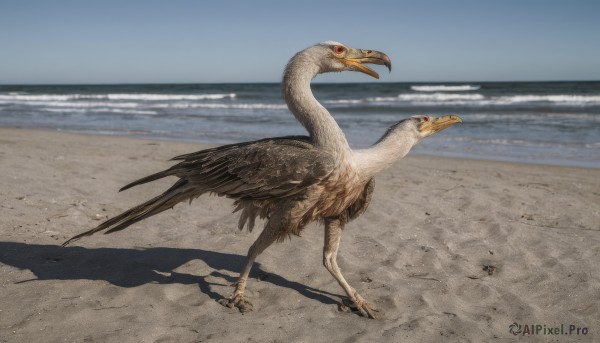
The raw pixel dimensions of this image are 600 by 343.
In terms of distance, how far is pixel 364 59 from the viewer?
165 inches

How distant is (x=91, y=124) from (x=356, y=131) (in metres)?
9.38

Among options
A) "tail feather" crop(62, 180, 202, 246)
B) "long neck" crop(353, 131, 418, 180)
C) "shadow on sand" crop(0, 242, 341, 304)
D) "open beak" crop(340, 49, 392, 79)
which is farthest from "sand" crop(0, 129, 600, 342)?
"open beak" crop(340, 49, 392, 79)

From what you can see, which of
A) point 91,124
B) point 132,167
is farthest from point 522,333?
point 91,124

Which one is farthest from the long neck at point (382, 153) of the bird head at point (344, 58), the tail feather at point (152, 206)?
the tail feather at point (152, 206)

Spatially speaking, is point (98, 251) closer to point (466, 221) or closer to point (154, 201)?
point (154, 201)

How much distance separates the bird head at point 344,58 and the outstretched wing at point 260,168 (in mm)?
597

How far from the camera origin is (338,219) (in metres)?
4.11

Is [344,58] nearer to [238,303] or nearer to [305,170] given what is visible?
[305,170]

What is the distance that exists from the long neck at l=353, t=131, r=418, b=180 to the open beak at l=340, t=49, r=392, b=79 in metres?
0.50

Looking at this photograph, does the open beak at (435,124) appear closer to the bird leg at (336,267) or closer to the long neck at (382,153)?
the long neck at (382,153)

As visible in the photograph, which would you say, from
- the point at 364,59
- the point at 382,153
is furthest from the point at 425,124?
the point at 364,59

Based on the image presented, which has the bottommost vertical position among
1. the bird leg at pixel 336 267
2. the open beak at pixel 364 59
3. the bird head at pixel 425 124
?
the bird leg at pixel 336 267

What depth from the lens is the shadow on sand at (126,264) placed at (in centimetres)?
439

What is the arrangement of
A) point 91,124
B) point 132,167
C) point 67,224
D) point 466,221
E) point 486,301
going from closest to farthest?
point 486,301
point 67,224
point 466,221
point 132,167
point 91,124
